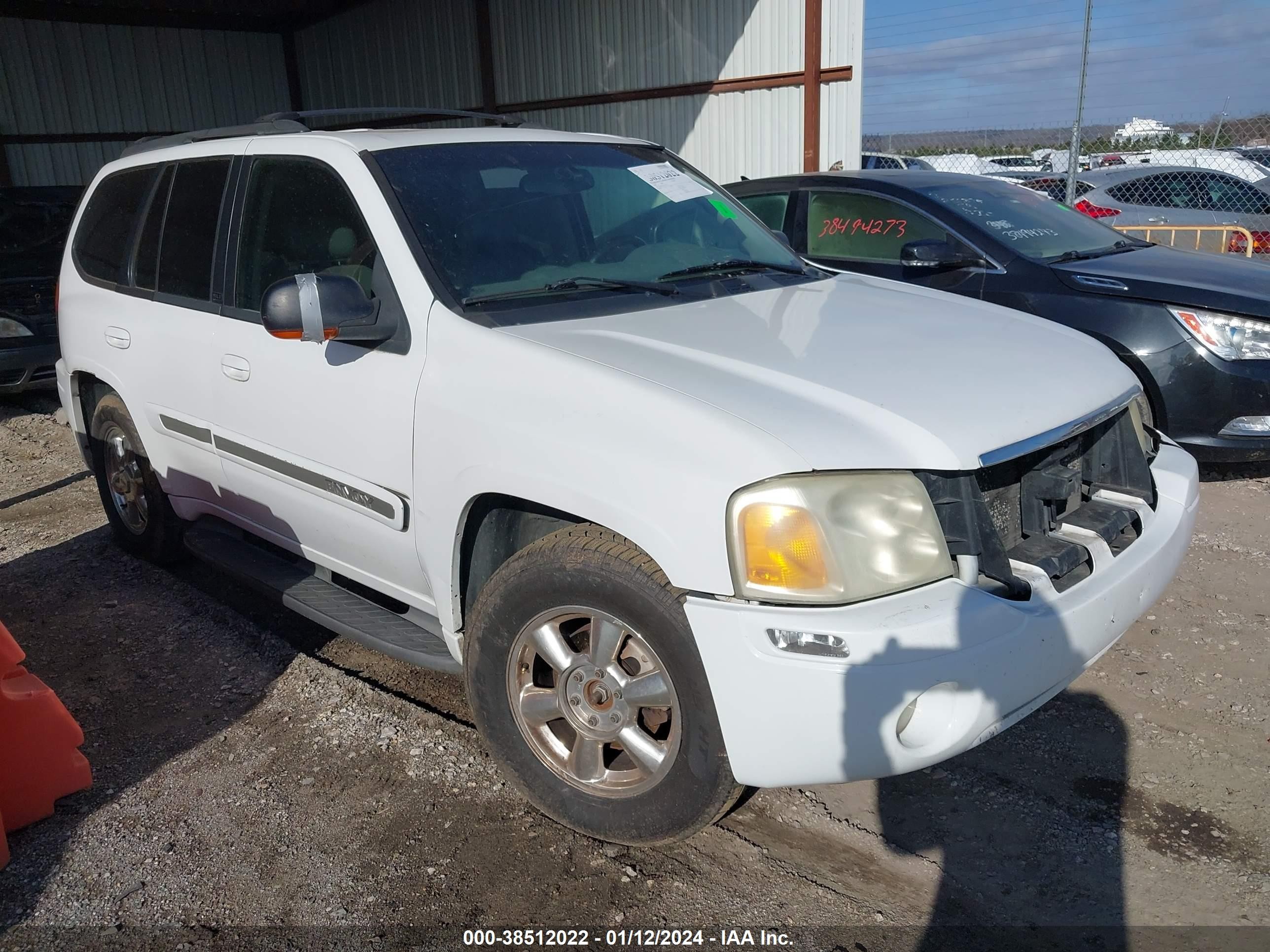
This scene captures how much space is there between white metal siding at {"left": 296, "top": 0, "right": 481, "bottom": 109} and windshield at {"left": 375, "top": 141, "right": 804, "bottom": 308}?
1196 cm

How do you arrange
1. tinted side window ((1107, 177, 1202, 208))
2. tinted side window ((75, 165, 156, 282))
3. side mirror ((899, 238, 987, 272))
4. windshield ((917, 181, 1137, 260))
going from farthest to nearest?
tinted side window ((1107, 177, 1202, 208)) → windshield ((917, 181, 1137, 260)) → side mirror ((899, 238, 987, 272)) → tinted side window ((75, 165, 156, 282))

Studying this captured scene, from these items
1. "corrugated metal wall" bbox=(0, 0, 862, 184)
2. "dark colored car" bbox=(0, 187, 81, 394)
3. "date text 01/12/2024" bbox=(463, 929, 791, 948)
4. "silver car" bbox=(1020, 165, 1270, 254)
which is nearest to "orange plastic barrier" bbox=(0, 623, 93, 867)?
"date text 01/12/2024" bbox=(463, 929, 791, 948)

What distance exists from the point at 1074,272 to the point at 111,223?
473 cm

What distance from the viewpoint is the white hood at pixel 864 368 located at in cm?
228

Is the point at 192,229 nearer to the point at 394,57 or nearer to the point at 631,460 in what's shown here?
the point at 631,460

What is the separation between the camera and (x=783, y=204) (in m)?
6.44

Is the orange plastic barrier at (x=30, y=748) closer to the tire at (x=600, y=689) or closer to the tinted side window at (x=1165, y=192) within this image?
the tire at (x=600, y=689)

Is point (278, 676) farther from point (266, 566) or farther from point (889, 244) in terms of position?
point (889, 244)

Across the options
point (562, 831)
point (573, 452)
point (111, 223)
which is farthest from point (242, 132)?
point (562, 831)

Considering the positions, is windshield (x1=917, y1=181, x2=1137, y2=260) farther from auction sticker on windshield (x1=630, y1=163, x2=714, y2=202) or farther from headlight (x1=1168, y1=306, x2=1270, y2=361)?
auction sticker on windshield (x1=630, y1=163, x2=714, y2=202)

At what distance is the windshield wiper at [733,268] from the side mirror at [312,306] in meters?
1.01

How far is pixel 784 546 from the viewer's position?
86.5 inches

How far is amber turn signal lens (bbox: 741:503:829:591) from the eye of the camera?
2.20 m

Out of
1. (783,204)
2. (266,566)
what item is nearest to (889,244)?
(783,204)
